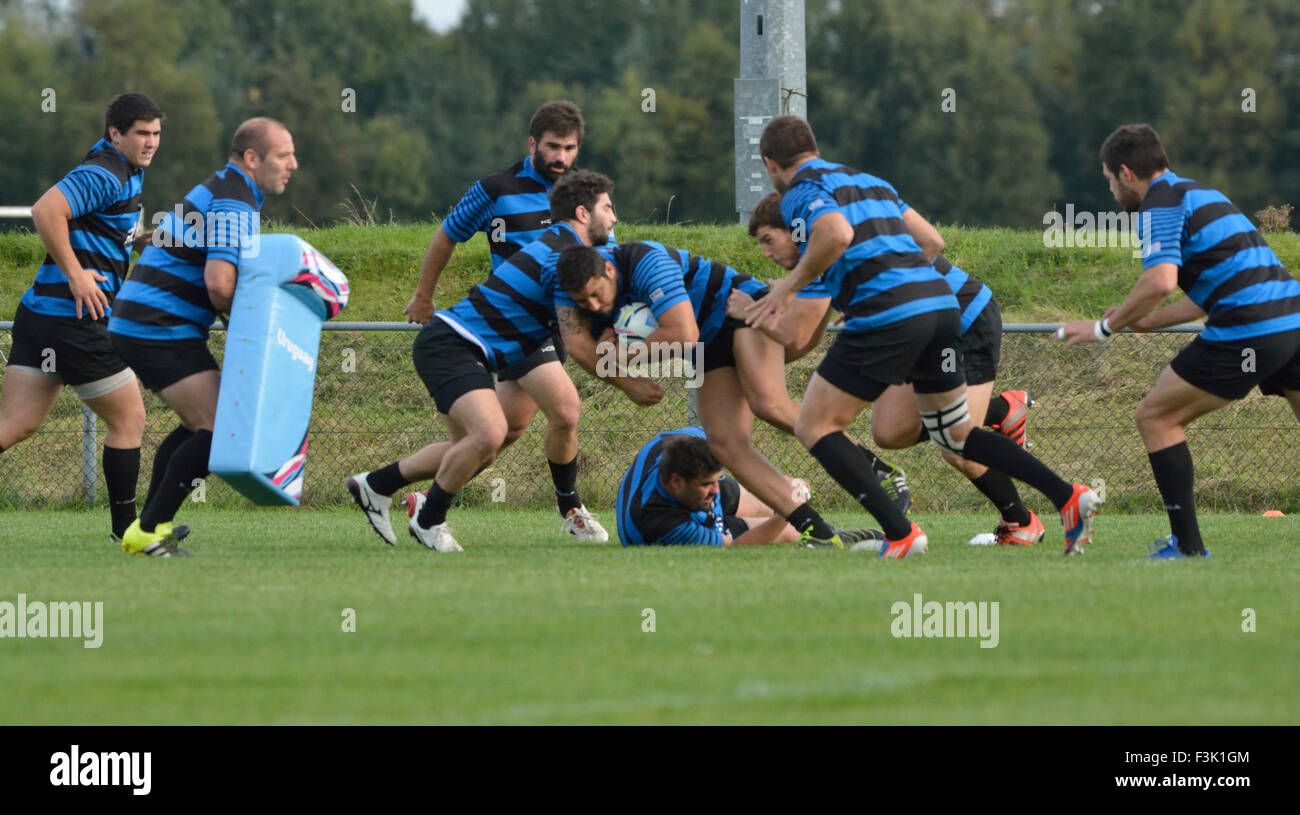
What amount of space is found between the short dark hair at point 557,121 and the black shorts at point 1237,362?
11.6 ft

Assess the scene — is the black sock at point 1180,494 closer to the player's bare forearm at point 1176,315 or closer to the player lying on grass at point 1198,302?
the player lying on grass at point 1198,302

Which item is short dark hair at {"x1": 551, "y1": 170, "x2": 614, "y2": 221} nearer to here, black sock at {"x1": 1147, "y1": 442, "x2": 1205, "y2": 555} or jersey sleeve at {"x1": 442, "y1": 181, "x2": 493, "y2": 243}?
jersey sleeve at {"x1": 442, "y1": 181, "x2": 493, "y2": 243}

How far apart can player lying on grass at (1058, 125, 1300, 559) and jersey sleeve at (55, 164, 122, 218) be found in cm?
462

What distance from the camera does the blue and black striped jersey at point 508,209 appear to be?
30.2 ft

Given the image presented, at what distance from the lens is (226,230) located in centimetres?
751

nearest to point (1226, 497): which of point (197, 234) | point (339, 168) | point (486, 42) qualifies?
point (197, 234)

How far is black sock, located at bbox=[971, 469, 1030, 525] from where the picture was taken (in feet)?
27.6

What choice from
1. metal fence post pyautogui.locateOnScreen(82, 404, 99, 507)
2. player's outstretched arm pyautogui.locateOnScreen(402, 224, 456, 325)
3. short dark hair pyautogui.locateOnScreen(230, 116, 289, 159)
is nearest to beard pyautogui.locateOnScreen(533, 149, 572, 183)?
player's outstretched arm pyautogui.locateOnScreen(402, 224, 456, 325)

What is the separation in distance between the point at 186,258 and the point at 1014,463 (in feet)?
12.9

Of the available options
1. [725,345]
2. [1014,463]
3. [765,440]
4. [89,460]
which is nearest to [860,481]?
[1014,463]

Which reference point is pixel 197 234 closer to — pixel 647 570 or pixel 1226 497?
pixel 647 570

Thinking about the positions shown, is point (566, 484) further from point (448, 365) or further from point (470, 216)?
point (470, 216)

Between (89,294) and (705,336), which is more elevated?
(89,294)
